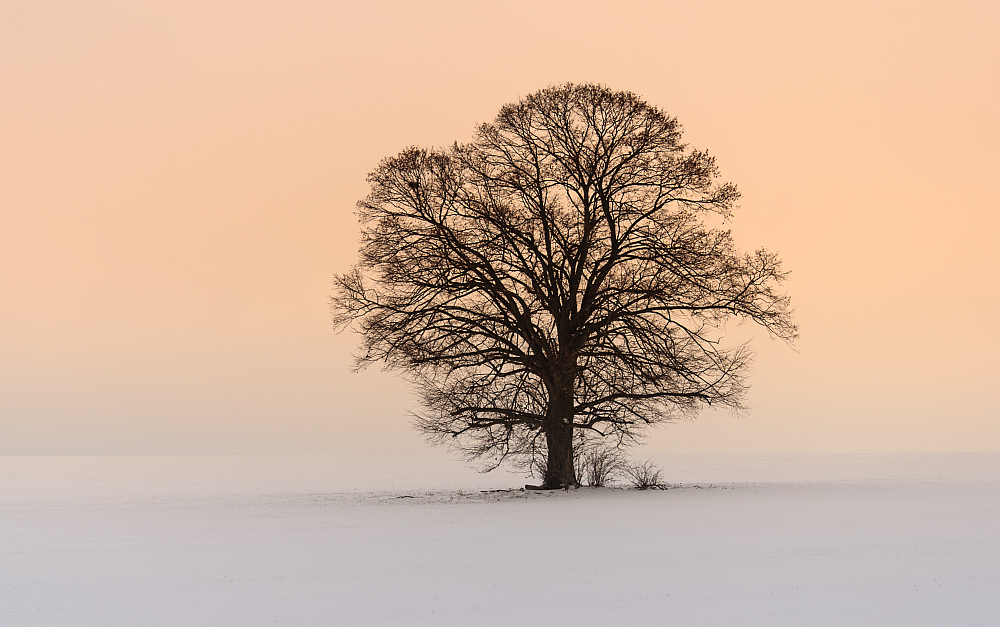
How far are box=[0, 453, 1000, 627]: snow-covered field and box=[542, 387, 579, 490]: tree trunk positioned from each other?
2.24m

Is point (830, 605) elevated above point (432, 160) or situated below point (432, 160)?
below

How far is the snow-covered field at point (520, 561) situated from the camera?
1242cm

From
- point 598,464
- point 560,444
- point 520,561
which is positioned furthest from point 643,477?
point 520,561

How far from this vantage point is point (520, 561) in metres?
16.4

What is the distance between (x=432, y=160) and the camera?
103 feet

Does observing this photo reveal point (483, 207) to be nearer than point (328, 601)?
No

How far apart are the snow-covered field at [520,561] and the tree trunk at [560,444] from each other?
224 centimetres

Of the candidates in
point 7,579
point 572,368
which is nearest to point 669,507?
point 572,368

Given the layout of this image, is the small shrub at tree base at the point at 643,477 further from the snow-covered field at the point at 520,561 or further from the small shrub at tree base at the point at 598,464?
the snow-covered field at the point at 520,561

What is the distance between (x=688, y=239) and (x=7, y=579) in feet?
68.5

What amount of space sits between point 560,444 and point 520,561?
47.7 ft

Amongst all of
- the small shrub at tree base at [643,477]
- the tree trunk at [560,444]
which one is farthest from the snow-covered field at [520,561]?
the small shrub at tree base at [643,477]

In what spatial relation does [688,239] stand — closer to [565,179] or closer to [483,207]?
[565,179]

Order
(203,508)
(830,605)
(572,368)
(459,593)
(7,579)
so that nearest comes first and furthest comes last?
(830,605) → (459,593) → (7,579) → (203,508) → (572,368)
